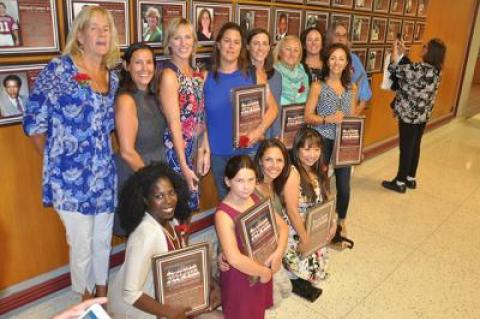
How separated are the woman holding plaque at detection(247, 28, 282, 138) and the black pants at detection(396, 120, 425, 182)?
1.92 m

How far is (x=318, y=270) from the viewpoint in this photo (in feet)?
8.87

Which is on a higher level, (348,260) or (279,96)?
(279,96)

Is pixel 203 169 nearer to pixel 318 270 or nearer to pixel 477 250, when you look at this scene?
pixel 318 270

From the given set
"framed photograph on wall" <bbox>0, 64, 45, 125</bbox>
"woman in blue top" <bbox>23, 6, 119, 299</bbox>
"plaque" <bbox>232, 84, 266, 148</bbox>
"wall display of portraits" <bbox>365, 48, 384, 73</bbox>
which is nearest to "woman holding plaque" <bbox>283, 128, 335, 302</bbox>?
"plaque" <bbox>232, 84, 266, 148</bbox>

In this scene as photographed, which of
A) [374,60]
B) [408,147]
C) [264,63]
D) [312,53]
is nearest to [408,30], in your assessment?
[374,60]

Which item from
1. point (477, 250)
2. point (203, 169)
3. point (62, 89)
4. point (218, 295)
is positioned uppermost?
point (62, 89)

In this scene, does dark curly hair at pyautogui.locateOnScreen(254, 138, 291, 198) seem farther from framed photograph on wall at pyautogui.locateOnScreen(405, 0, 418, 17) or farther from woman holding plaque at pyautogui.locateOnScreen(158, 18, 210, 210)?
framed photograph on wall at pyautogui.locateOnScreen(405, 0, 418, 17)

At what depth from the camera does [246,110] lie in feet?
8.34

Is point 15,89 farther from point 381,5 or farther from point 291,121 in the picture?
point 381,5

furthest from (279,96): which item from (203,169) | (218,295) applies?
(218,295)

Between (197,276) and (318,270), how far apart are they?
1.12 metres

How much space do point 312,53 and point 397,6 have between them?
2.58 metres

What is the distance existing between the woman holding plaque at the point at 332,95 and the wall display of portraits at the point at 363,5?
5.60 ft

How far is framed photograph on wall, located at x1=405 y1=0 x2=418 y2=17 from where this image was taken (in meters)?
5.24
